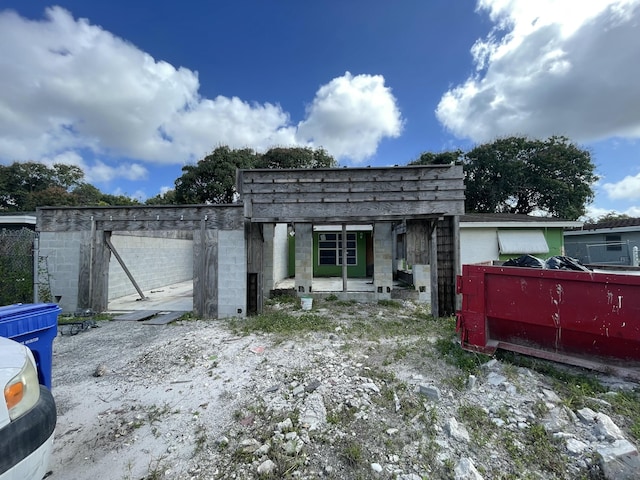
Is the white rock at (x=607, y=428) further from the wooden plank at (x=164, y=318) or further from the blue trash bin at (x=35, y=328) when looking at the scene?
the wooden plank at (x=164, y=318)

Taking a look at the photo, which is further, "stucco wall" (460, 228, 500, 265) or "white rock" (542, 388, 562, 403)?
"stucco wall" (460, 228, 500, 265)

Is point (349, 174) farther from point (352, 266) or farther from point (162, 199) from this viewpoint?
point (162, 199)

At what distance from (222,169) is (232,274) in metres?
17.5

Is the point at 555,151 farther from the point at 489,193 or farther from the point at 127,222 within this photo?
the point at 127,222

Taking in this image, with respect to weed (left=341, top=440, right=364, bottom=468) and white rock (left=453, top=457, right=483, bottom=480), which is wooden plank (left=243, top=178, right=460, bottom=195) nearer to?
weed (left=341, top=440, right=364, bottom=468)

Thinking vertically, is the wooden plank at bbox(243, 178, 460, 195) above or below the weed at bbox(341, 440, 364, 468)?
above

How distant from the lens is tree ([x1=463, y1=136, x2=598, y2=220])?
62.5 ft

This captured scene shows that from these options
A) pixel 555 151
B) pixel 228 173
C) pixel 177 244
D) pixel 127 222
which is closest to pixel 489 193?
pixel 555 151

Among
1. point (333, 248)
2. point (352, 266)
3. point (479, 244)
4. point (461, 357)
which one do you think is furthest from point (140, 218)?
point (479, 244)

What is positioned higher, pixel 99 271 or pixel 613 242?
pixel 613 242

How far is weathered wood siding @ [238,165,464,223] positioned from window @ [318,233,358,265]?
264 inches

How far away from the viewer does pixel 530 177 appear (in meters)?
20.1

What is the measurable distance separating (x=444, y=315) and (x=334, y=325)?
9.50 feet

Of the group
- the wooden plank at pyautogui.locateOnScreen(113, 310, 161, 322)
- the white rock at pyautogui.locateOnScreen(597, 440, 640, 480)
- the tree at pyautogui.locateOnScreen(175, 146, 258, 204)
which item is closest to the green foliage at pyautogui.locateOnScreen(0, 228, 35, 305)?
the wooden plank at pyautogui.locateOnScreen(113, 310, 161, 322)
